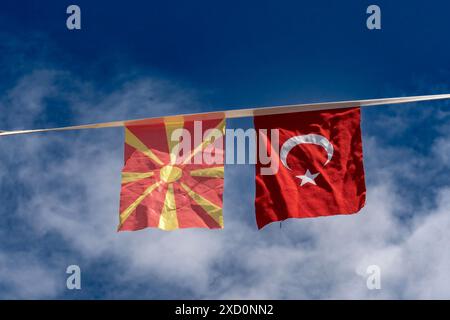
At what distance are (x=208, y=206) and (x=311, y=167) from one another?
2730 mm

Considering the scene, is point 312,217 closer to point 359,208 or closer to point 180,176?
point 359,208

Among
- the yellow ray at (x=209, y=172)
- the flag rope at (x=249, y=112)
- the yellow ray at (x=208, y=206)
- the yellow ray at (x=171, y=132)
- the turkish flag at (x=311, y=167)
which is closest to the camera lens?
the flag rope at (x=249, y=112)

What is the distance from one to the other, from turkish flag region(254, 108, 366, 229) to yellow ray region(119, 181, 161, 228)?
8.41 feet

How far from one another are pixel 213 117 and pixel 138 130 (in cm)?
193

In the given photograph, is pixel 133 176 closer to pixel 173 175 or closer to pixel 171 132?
pixel 173 175

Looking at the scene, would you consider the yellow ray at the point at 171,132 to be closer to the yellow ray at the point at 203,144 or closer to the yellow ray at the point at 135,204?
the yellow ray at the point at 203,144

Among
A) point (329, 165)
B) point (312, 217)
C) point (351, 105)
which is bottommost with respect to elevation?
point (312, 217)

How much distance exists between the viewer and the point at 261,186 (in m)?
21.2

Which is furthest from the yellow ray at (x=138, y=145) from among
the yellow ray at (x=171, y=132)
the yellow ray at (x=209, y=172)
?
the yellow ray at (x=209, y=172)

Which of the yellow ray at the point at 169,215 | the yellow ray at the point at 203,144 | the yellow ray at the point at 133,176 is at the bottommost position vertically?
the yellow ray at the point at 169,215

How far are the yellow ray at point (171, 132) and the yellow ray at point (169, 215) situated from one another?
37.9 inches

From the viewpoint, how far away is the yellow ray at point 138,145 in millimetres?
21359

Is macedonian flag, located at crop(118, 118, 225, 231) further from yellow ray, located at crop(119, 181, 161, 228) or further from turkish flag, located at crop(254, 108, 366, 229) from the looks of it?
turkish flag, located at crop(254, 108, 366, 229)

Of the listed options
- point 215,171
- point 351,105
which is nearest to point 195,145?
point 215,171
